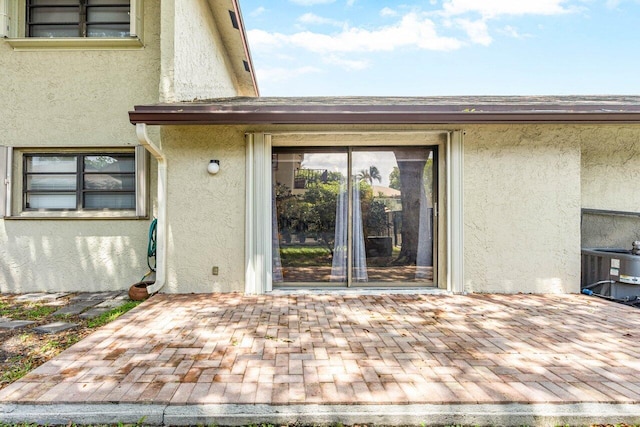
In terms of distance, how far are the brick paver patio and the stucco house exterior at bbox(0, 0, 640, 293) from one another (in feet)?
3.52

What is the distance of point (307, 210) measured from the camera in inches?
263

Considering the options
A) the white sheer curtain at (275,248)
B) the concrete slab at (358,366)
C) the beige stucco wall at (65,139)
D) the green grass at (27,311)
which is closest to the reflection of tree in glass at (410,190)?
the concrete slab at (358,366)

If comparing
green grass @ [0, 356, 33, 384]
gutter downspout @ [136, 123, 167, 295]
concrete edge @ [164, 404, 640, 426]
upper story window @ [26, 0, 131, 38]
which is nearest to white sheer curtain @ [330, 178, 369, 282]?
gutter downspout @ [136, 123, 167, 295]

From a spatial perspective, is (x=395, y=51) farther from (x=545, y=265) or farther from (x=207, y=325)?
(x=207, y=325)

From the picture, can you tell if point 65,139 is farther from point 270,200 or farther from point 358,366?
point 358,366

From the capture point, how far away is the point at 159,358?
3611mm

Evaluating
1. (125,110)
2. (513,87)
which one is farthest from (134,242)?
(513,87)

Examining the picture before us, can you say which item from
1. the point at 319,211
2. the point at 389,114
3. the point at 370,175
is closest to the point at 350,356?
the point at 319,211

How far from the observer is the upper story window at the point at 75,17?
700cm

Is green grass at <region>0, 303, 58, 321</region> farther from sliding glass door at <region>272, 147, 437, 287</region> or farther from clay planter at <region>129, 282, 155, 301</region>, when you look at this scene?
sliding glass door at <region>272, 147, 437, 287</region>

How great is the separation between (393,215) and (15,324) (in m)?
5.90

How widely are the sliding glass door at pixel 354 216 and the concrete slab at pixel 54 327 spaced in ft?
10.3

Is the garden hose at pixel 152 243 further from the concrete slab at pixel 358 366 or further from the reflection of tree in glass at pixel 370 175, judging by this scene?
the reflection of tree in glass at pixel 370 175

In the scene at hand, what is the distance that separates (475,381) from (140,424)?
270cm
